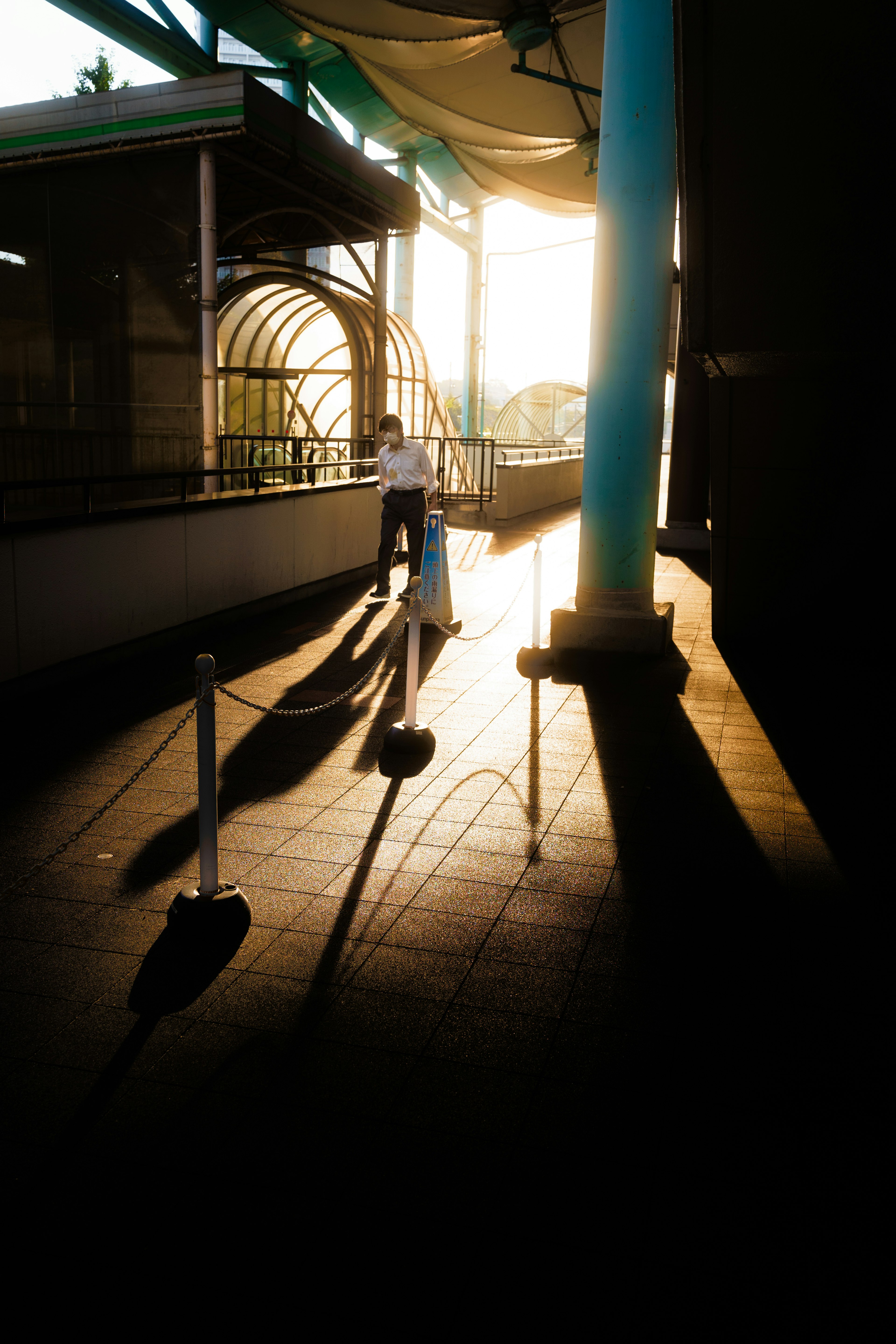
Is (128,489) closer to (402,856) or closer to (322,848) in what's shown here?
(322,848)

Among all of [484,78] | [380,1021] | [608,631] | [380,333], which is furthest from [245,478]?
[380,1021]

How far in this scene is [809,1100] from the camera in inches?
119

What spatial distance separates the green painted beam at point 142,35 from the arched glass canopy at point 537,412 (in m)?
29.5

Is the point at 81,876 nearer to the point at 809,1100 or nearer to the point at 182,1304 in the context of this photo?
the point at 182,1304

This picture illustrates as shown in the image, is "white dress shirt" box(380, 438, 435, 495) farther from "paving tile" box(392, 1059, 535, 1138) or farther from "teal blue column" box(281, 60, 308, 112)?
"teal blue column" box(281, 60, 308, 112)

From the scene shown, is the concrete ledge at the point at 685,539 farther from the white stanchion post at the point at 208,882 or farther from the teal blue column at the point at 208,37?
the teal blue column at the point at 208,37

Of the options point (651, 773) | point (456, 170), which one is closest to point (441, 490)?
point (651, 773)

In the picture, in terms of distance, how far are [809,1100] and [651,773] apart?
315cm

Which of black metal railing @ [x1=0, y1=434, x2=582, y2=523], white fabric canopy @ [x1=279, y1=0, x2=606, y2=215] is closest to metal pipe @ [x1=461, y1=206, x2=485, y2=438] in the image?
white fabric canopy @ [x1=279, y1=0, x2=606, y2=215]

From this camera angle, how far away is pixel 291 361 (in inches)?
935

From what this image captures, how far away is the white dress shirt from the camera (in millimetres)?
10484

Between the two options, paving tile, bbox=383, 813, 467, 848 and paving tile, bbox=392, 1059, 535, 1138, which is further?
paving tile, bbox=383, 813, 467, 848

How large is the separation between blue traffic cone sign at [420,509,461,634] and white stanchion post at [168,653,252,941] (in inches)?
222

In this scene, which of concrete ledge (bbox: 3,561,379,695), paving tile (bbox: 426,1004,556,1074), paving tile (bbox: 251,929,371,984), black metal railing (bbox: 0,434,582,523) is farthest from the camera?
black metal railing (bbox: 0,434,582,523)
